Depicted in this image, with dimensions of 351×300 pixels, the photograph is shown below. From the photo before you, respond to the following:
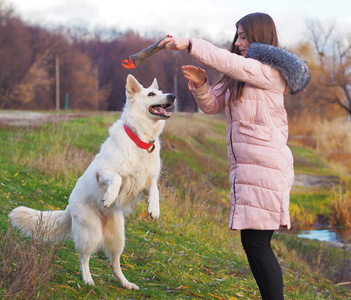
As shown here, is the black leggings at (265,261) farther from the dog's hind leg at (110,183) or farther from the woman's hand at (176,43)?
the woman's hand at (176,43)

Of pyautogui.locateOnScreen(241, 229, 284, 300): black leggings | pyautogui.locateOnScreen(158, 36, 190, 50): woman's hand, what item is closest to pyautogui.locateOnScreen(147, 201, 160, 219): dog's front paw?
pyautogui.locateOnScreen(241, 229, 284, 300): black leggings

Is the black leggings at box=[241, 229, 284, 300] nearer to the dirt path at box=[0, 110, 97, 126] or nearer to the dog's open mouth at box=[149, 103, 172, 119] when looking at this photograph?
the dog's open mouth at box=[149, 103, 172, 119]

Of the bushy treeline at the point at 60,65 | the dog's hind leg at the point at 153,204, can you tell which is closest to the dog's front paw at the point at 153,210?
the dog's hind leg at the point at 153,204

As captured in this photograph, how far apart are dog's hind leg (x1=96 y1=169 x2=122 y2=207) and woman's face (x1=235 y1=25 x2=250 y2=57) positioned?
4.70 ft

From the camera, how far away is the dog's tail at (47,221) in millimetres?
4504

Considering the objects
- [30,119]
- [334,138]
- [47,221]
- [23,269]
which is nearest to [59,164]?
[47,221]

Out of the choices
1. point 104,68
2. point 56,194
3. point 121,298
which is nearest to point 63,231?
point 121,298

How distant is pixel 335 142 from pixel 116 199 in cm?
1912

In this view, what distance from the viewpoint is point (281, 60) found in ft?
11.7

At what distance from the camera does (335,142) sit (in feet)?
71.5

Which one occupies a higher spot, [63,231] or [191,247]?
[63,231]

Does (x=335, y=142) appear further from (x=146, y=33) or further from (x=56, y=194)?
(x=146, y=33)

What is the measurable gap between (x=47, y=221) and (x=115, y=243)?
649 mm

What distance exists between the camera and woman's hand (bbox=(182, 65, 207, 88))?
12.3ft
